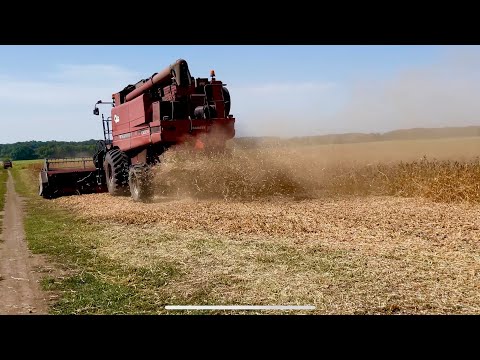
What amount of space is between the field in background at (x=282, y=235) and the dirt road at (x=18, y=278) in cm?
21

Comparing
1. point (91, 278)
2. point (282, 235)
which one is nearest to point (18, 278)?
point (91, 278)

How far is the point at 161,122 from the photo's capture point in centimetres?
1131

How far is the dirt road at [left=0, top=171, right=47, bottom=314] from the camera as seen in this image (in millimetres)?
4605

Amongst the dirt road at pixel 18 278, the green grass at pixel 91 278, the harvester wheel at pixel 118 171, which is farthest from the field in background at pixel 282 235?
the harvester wheel at pixel 118 171

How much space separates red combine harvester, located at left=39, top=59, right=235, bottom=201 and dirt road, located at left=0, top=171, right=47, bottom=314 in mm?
3926

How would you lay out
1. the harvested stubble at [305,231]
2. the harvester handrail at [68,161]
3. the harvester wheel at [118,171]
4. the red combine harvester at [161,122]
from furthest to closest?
1. the harvester handrail at [68,161]
2. the harvester wheel at [118,171]
3. the red combine harvester at [161,122]
4. the harvested stubble at [305,231]

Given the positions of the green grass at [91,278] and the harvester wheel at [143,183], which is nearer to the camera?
the green grass at [91,278]

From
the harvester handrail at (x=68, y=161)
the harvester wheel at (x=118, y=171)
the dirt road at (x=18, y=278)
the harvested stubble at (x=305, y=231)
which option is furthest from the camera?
the harvester handrail at (x=68, y=161)

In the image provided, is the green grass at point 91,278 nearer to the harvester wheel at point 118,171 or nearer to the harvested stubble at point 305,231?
the harvested stubble at point 305,231

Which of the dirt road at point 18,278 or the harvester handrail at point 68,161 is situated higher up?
the harvester handrail at point 68,161

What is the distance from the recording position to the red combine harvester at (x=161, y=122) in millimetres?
11539
